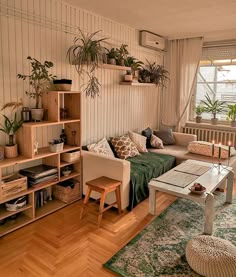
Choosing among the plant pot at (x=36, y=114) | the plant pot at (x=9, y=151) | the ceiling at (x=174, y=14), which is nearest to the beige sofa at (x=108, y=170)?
→ the plant pot at (x=36, y=114)

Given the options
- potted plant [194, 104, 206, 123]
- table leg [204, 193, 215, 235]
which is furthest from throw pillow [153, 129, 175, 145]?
table leg [204, 193, 215, 235]

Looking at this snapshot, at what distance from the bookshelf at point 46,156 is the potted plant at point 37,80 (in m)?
0.10

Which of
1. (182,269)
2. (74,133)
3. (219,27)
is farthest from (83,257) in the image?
(219,27)

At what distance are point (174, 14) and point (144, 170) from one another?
2.22 metres

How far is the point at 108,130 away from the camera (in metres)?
4.12

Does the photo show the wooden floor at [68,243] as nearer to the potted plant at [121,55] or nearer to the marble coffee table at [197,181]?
the marble coffee table at [197,181]

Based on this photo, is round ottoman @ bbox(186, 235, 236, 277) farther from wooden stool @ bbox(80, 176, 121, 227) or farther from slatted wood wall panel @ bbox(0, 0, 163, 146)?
slatted wood wall panel @ bbox(0, 0, 163, 146)

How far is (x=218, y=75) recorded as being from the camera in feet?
16.6

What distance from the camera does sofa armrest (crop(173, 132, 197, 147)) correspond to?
4.83m

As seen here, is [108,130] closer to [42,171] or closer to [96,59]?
[96,59]

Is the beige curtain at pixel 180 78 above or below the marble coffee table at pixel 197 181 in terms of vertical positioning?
above

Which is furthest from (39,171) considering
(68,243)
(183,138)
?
(183,138)

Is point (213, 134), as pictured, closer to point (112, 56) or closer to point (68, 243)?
point (112, 56)

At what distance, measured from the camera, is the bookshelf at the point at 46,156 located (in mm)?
2652
